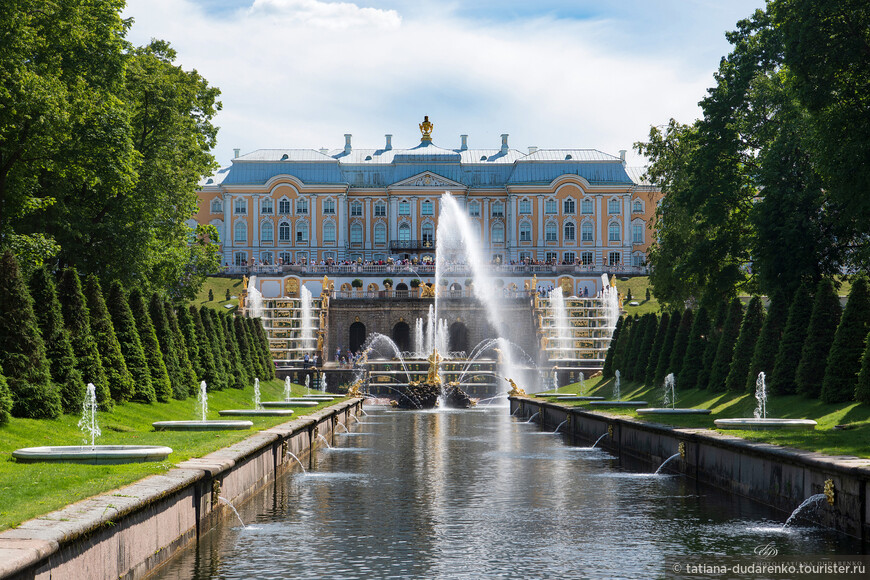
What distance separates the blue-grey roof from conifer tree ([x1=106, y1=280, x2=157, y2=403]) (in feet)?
268

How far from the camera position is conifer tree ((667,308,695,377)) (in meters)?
35.7

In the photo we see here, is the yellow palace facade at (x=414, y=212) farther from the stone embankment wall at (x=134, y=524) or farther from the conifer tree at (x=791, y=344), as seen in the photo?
the stone embankment wall at (x=134, y=524)

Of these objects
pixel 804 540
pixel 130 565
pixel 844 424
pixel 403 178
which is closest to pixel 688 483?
pixel 844 424

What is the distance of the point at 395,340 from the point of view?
76.4 m

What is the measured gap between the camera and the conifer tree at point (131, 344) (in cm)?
2478

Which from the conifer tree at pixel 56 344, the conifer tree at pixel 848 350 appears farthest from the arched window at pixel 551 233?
the conifer tree at pixel 56 344

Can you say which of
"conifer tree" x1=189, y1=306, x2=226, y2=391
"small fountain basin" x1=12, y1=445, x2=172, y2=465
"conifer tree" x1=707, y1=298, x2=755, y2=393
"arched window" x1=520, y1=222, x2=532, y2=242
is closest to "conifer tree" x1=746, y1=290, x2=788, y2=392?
"conifer tree" x1=707, y1=298, x2=755, y2=393

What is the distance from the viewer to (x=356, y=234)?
4306 inches

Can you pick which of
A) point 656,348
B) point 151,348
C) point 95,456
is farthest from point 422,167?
point 95,456

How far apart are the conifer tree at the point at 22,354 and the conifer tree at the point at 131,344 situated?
5552 mm

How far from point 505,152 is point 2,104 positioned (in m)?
90.8

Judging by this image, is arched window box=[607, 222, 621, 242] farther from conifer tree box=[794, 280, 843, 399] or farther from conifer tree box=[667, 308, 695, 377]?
conifer tree box=[794, 280, 843, 399]

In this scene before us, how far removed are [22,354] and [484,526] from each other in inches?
384

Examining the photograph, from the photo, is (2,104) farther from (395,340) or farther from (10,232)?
(395,340)
